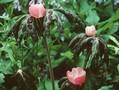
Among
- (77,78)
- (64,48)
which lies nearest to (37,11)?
(77,78)

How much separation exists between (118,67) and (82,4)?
1.78 ft

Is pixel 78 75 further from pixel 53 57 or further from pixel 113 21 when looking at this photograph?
pixel 113 21

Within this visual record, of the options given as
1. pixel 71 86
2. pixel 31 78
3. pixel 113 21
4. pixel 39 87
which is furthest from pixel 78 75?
pixel 113 21

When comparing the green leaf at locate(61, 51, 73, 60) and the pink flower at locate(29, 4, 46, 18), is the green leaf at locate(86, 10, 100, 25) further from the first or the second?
the pink flower at locate(29, 4, 46, 18)

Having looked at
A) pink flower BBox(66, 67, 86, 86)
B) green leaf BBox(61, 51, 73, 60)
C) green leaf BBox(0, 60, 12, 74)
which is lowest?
green leaf BBox(0, 60, 12, 74)

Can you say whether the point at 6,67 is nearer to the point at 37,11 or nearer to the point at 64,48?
the point at 64,48

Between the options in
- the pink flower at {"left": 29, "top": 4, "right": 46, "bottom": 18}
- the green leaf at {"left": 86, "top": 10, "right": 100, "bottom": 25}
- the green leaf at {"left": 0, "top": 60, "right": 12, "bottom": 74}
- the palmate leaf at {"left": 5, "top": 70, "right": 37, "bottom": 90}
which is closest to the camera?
the pink flower at {"left": 29, "top": 4, "right": 46, "bottom": 18}

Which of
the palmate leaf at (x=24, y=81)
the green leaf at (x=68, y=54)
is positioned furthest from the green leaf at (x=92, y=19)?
the palmate leaf at (x=24, y=81)

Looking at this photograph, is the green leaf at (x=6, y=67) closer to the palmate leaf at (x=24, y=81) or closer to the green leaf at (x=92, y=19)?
the palmate leaf at (x=24, y=81)

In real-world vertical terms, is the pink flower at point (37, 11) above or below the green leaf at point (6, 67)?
above

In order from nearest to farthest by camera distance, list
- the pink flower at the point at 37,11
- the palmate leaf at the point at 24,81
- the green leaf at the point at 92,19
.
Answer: the pink flower at the point at 37,11 → the palmate leaf at the point at 24,81 → the green leaf at the point at 92,19

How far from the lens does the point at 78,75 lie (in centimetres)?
171

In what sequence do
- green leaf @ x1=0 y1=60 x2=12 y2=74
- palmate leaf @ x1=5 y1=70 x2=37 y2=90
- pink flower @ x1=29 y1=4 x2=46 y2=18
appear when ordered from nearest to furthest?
pink flower @ x1=29 y1=4 x2=46 y2=18 < palmate leaf @ x1=5 y1=70 x2=37 y2=90 < green leaf @ x1=0 y1=60 x2=12 y2=74

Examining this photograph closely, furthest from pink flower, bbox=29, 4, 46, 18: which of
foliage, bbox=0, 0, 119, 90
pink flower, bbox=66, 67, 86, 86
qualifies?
pink flower, bbox=66, 67, 86, 86
